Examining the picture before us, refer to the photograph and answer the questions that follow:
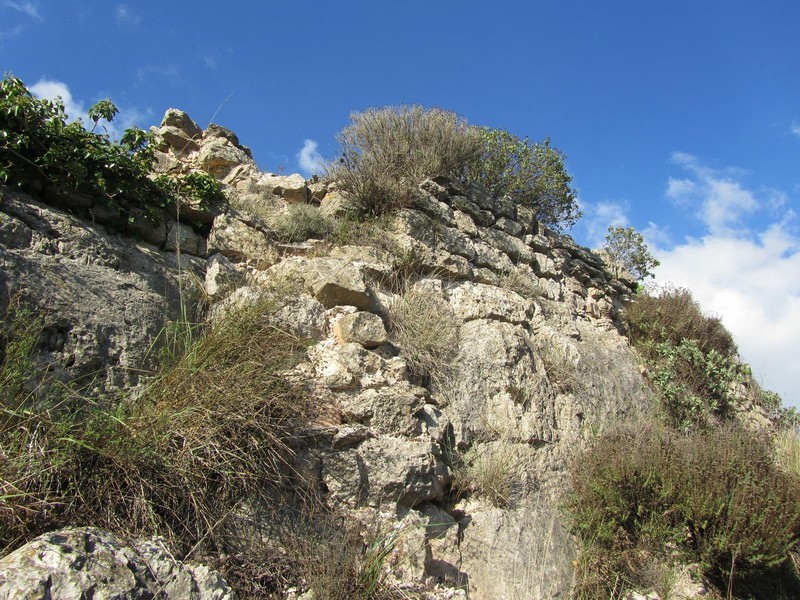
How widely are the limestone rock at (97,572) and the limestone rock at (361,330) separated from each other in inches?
80.8

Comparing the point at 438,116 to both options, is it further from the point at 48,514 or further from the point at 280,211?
the point at 48,514

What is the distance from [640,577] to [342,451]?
219 centimetres

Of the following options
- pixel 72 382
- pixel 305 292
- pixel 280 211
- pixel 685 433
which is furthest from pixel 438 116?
pixel 72 382

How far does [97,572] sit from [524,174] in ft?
22.9

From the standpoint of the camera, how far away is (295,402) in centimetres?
348

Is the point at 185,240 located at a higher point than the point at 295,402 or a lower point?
higher

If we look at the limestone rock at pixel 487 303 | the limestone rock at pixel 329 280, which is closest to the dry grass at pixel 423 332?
the limestone rock at pixel 487 303

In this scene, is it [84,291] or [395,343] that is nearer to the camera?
[84,291]

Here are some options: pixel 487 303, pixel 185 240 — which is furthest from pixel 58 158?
pixel 487 303

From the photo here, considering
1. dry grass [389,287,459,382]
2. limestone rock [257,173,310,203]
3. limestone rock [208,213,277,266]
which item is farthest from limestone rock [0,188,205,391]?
limestone rock [257,173,310,203]

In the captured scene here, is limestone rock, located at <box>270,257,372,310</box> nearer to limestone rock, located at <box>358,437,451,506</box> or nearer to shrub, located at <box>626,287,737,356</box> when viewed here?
limestone rock, located at <box>358,437,451,506</box>

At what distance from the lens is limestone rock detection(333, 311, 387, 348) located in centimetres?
431

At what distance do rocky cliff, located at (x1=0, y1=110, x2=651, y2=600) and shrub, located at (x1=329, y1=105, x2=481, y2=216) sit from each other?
22 cm

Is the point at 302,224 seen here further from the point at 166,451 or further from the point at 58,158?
the point at 166,451
